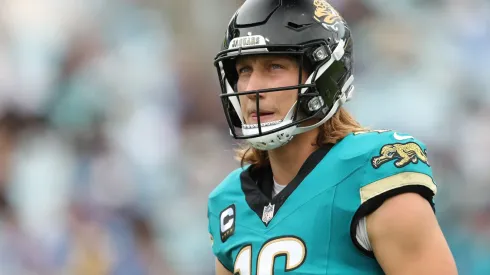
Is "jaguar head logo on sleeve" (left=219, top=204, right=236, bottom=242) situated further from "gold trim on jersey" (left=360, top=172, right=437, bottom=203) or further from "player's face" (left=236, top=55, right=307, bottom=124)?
"gold trim on jersey" (left=360, top=172, right=437, bottom=203)

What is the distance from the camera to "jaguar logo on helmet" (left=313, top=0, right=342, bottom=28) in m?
1.94

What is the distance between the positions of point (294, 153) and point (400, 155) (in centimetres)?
32

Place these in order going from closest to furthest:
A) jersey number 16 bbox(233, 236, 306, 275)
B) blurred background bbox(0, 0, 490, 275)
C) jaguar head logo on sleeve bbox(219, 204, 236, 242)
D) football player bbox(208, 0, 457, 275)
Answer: football player bbox(208, 0, 457, 275), jersey number 16 bbox(233, 236, 306, 275), jaguar head logo on sleeve bbox(219, 204, 236, 242), blurred background bbox(0, 0, 490, 275)

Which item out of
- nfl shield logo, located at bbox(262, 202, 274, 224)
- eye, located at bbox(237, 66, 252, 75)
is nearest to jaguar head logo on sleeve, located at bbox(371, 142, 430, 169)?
nfl shield logo, located at bbox(262, 202, 274, 224)

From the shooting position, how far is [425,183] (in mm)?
1682

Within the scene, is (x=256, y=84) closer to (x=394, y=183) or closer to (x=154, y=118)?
(x=394, y=183)

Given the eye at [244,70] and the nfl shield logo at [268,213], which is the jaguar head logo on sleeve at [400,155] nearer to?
the nfl shield logo at [268,213]

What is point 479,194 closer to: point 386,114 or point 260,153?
point 386,114

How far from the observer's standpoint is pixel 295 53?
186 cm

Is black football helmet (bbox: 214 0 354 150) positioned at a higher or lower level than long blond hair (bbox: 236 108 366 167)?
higher

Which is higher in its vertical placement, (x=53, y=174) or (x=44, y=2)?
(x=44, y=2)

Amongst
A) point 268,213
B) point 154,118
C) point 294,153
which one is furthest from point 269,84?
point 154,118

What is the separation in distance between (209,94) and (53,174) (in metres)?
0.92

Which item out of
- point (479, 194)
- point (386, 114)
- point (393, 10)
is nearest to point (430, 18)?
point (393, 10)
